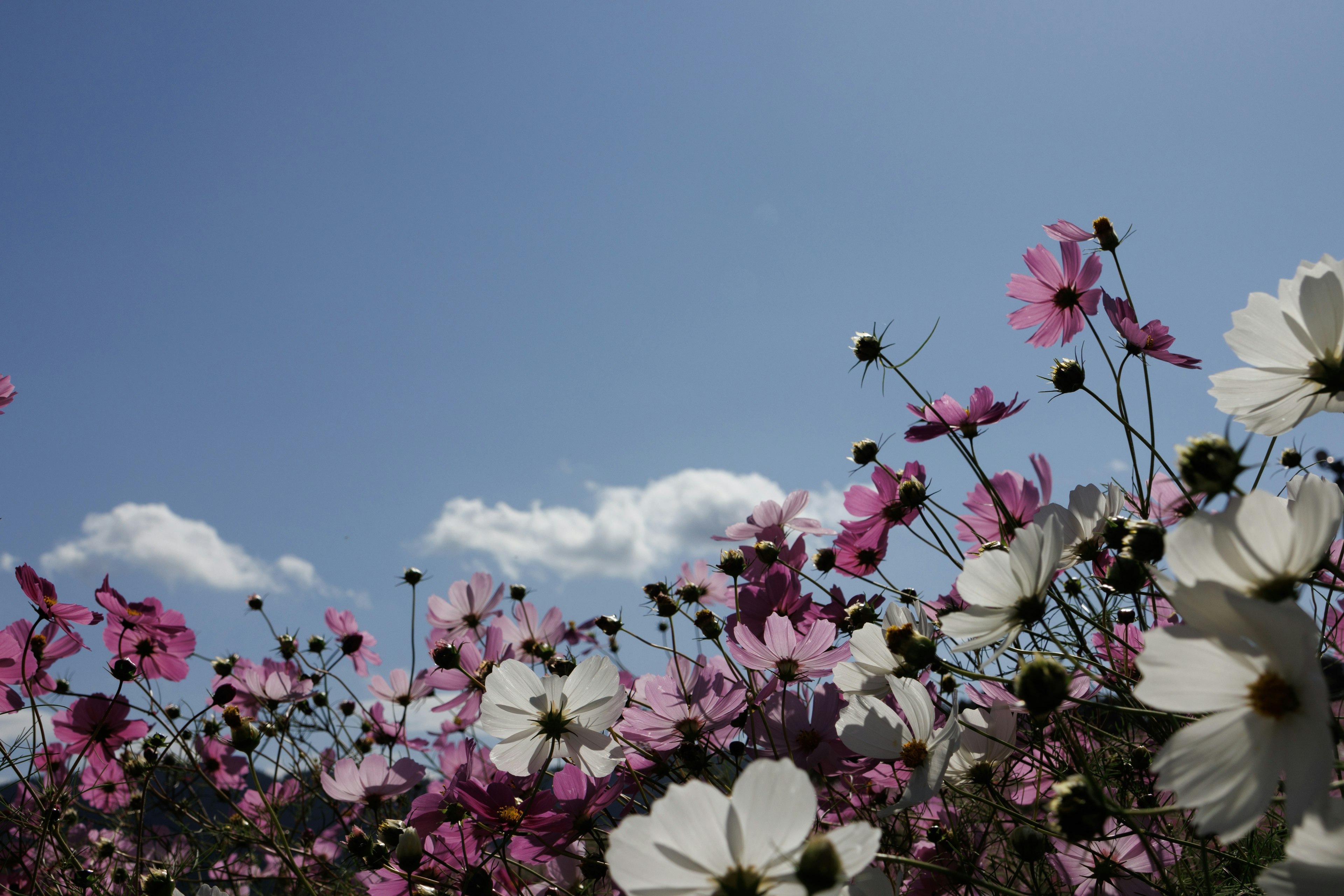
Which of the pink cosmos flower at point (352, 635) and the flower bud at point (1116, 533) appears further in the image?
the pink cosmos flower at point (352, 635)

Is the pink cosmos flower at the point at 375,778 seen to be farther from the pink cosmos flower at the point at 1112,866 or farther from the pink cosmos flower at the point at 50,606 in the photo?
the pink cosmos flower at the point at 1112,866

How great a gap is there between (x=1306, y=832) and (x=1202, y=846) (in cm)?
24

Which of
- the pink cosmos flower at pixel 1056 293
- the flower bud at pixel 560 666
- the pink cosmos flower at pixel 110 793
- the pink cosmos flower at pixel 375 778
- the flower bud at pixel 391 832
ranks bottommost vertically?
the flower bud at pixel 391 832

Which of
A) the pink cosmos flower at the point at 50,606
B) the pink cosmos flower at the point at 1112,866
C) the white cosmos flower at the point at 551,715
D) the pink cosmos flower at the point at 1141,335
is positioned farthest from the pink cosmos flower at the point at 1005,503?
the pink cosmos flower at the point at 50,606

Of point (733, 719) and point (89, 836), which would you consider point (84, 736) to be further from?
point (733, 719)

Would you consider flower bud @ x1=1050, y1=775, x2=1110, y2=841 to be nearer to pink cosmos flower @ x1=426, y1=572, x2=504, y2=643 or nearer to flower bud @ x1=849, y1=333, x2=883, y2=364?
flower bud @ x1=849, y1=333, x2=883, y2=364

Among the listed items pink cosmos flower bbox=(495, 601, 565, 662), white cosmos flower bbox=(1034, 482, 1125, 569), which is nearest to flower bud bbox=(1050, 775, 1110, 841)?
white cosmos flower bbox=(1034, 482, 1125, 569)

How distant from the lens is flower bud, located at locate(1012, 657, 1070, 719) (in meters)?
0.38

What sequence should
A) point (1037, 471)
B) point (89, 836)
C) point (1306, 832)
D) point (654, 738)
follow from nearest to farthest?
point (1306, 832), point (654, 738), point (1037, 471), point (89, 836)

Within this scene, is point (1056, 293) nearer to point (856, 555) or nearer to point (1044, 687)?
point (856, 555)

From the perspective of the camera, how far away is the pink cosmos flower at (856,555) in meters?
1.18

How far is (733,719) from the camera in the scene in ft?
2.69

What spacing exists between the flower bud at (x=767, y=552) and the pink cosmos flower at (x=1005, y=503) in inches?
9.7

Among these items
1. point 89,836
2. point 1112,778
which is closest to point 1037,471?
point 1112,778
